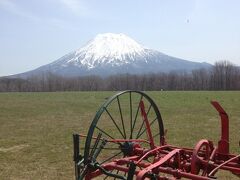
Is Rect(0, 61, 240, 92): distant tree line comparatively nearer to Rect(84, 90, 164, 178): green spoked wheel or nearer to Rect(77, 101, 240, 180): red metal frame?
Rect(84, 90, 164, 178): green spoked wheel

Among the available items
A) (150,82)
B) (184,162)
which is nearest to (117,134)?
(184,162)

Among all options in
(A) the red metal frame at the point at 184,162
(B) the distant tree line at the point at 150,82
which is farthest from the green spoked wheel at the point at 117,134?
(B) the distant tree line at the point at 150,82

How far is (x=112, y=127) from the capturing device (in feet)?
46.8

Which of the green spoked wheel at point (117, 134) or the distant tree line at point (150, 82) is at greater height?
the distant tree line at point (150, 82)

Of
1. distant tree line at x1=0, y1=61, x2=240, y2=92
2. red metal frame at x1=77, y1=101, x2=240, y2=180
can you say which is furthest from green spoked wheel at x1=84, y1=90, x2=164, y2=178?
distant tree line at x1=0, y1=61, x2=240, y2=92

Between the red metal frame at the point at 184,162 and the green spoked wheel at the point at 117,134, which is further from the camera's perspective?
the green spoked wheel at the point at 117,134

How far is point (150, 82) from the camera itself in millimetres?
95375

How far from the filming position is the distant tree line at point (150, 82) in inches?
3588

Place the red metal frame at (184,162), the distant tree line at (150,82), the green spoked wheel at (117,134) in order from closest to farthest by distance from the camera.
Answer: the red metal frame at (184,162), the green spoked wheel at (117,134), the distant tree line at (150,82)

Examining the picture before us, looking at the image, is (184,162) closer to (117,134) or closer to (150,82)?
(117,134)

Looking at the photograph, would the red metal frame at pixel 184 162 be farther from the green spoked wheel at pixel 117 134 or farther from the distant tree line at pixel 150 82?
the distant tree line at pixel 150 82

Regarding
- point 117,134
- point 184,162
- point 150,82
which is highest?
point 150,82

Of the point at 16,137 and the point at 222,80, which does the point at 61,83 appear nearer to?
the point at 222,80

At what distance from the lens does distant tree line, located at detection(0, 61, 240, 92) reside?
9112 centimetres
